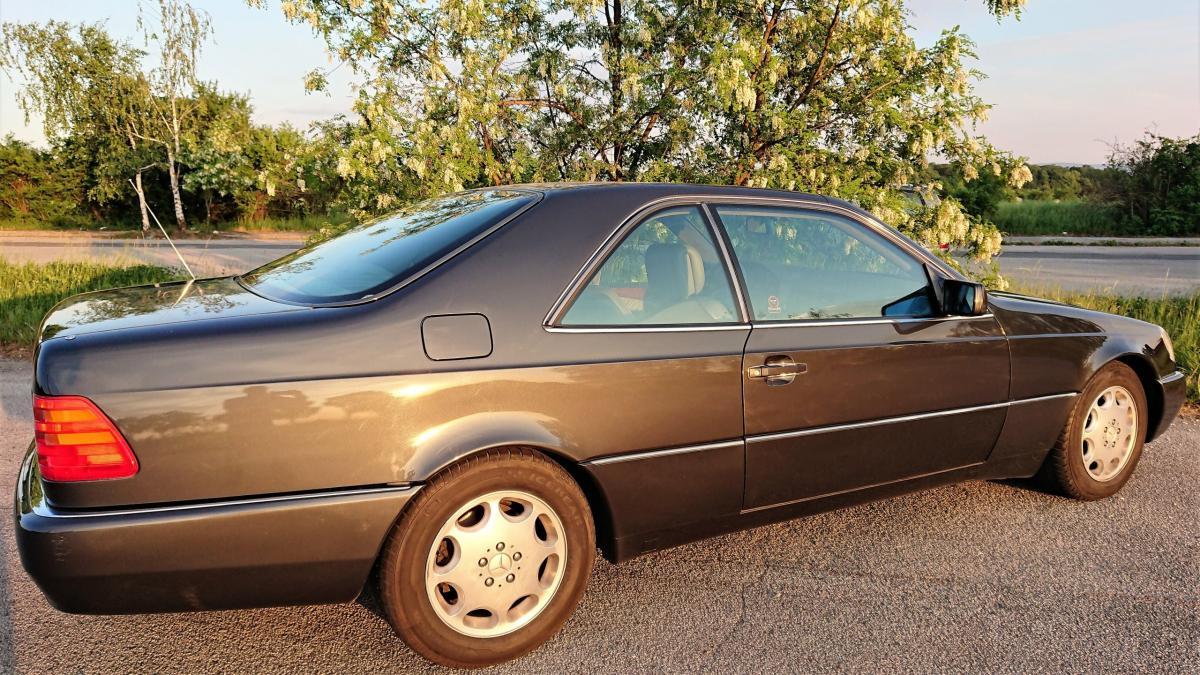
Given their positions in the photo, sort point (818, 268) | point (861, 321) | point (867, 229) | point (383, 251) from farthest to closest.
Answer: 1. point (867, 229)
2. point (818, 268)
3. point (861, 321)
4. point (383, 251)

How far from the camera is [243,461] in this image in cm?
227

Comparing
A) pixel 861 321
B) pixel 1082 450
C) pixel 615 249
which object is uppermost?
pixel 615 249

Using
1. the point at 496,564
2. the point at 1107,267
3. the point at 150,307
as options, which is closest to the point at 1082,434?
the point at 496,564

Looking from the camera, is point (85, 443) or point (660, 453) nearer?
point (85, 443)

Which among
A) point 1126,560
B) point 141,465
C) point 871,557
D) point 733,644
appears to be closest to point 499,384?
point 141,465

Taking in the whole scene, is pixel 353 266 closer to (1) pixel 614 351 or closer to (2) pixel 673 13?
(1) pixel 614 351

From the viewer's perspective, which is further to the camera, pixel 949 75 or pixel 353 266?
pixel 949 75

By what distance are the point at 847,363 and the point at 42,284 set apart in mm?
9466

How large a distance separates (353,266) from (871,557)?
2.34 m

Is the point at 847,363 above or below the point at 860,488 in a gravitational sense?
above

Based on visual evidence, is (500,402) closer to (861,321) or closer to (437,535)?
(437,535)

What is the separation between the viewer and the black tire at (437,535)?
8.08 ft

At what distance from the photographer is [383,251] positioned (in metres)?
2.95

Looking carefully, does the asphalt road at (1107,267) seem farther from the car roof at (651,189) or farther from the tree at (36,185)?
the tree at (36,185)
